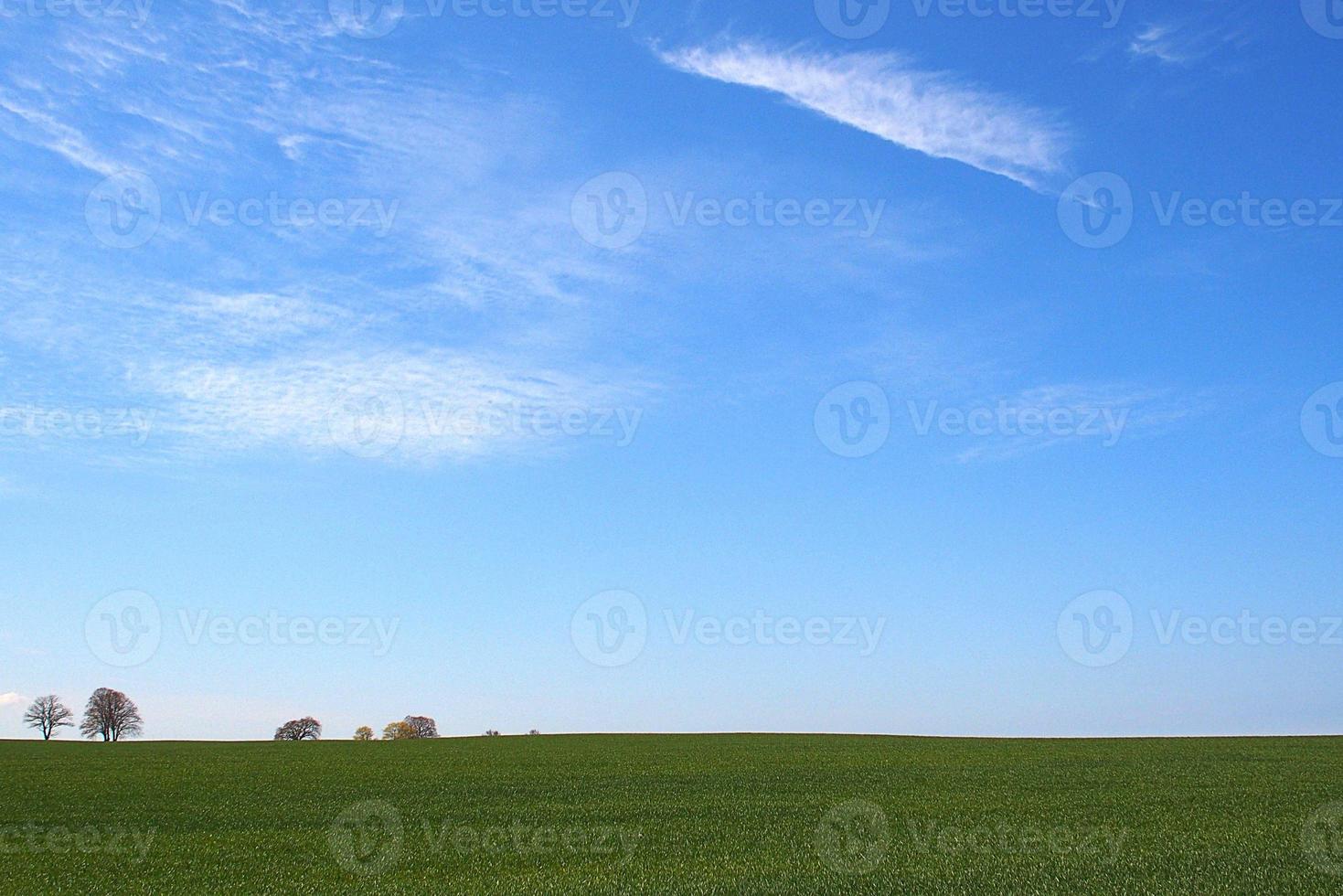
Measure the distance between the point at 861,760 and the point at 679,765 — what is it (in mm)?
8279

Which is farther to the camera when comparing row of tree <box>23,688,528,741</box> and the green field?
row of tree <box>23,688,528,741</box>

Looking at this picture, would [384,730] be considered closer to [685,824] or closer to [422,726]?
[422,726]

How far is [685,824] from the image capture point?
26.1 m

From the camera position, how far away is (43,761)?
4534 cm

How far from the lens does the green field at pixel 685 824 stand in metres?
19.5

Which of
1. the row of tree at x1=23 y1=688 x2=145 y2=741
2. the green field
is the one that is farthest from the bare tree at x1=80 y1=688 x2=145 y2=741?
the green field

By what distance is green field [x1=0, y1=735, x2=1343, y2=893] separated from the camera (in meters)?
19.5

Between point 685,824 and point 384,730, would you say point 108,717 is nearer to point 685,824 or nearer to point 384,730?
point 384,730

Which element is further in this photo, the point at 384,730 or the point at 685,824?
the point at 384,730

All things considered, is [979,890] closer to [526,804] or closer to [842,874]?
[842,874]

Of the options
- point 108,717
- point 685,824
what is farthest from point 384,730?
point 685,824

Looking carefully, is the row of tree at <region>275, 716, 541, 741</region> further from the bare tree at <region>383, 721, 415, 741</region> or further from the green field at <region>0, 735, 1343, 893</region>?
the green field at <region>0, 735, 1343, 893</region>

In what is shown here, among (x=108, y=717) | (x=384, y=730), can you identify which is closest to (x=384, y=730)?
(x=384, y=730)

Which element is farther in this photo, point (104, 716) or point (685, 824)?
point (104, 716)
